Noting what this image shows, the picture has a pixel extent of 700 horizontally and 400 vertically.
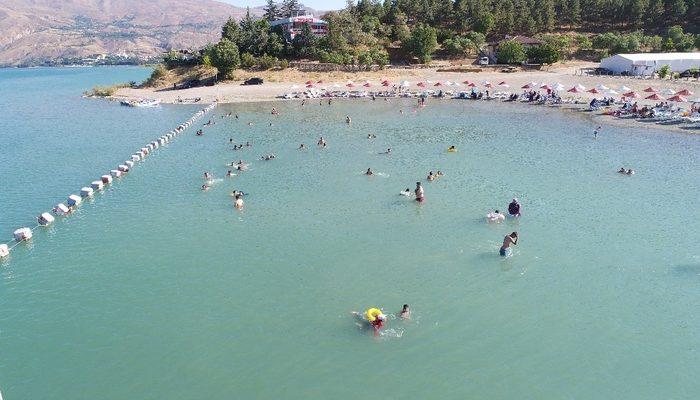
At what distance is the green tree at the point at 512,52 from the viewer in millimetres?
83625

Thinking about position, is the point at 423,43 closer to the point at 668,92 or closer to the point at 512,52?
the point at 512,52

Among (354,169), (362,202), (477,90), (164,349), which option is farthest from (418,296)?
(477,90)

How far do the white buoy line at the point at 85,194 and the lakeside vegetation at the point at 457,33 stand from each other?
3901cm

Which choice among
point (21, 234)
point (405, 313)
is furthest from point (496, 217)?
point (21, 234)

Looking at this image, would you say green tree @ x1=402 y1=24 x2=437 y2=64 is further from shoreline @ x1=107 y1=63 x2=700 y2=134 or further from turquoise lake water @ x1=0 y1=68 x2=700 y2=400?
turquoise lake water @ x1=0 y1=68 x2=700 y2=400

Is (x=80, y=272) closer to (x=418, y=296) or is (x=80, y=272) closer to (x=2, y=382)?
(x=2, y=382)

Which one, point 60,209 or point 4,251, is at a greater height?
point 60,209

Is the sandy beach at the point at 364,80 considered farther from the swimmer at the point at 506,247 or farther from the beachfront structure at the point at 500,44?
the swimmer at the point at 506,247

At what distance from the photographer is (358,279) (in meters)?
20.5

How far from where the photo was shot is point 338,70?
8681 centimetres

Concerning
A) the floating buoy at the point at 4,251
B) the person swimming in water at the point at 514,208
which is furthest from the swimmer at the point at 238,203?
the person swimming in water at the point at 514,208

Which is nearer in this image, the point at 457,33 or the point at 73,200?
the point at 73,200

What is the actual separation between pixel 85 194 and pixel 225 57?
53014 millimetres

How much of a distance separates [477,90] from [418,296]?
57.5 m
